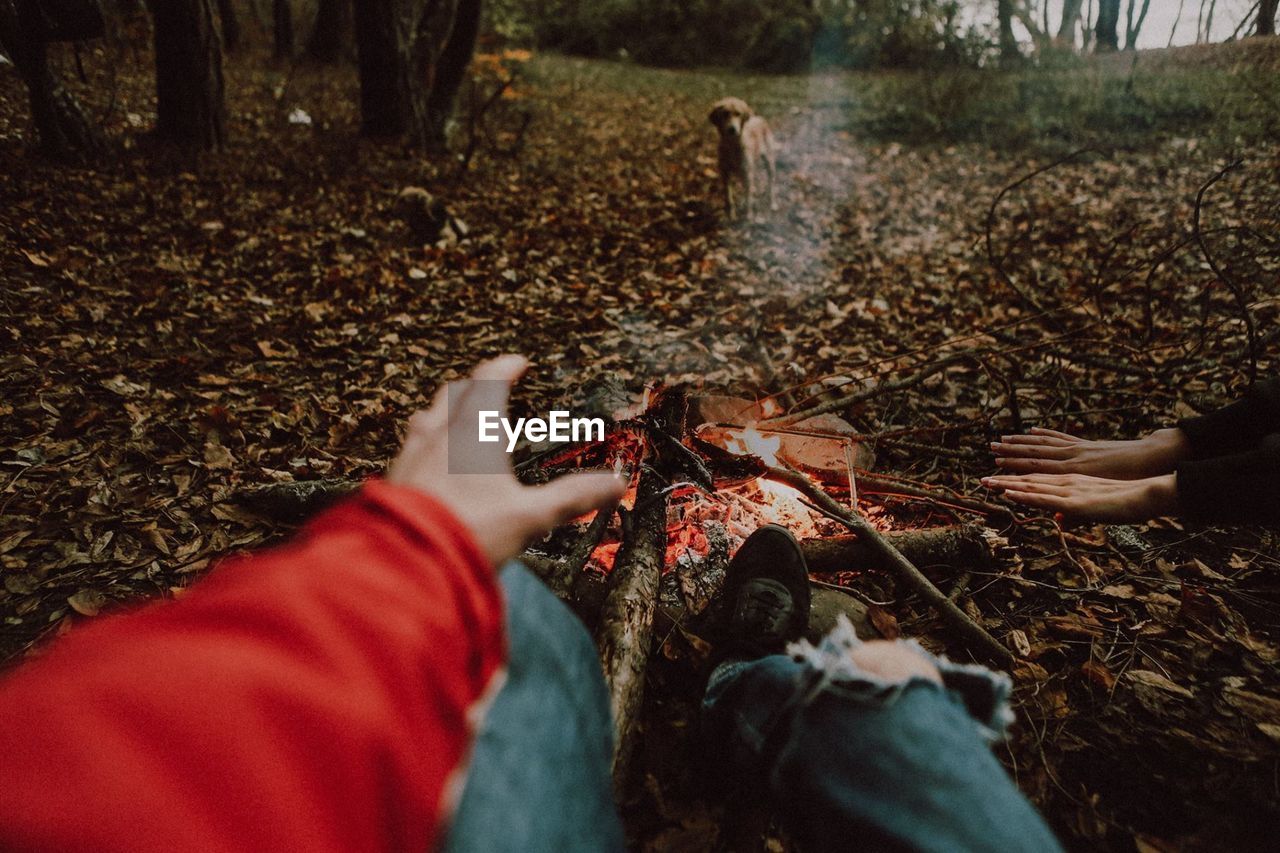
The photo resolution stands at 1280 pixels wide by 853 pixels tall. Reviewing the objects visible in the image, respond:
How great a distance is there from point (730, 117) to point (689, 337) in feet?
13.1

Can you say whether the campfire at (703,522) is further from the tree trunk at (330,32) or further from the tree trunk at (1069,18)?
the tree trunk at (1069,18)

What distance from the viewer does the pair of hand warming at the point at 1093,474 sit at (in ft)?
7.93

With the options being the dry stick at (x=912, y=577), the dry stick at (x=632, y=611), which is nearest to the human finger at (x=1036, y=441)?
the dry stick at (x=912, y=577)

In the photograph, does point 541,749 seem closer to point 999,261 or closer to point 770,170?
point 999,261

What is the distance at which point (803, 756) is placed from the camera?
1560 mm

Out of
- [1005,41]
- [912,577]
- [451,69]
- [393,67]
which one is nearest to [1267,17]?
[912,577]

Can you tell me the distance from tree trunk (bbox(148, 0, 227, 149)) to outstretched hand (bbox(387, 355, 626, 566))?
29.0 feet

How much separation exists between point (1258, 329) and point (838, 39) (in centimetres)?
1898

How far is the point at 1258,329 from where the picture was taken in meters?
4.77

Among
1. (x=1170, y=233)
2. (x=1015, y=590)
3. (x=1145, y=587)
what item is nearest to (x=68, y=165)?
(x=1015, y=590)

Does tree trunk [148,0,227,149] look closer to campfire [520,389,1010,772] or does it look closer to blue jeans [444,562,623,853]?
campfire [520,389,1010,772]

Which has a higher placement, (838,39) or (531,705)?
(838,39)

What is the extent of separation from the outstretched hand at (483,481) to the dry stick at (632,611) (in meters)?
0.93

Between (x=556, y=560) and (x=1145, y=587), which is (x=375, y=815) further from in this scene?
(x=1145, y=587)
